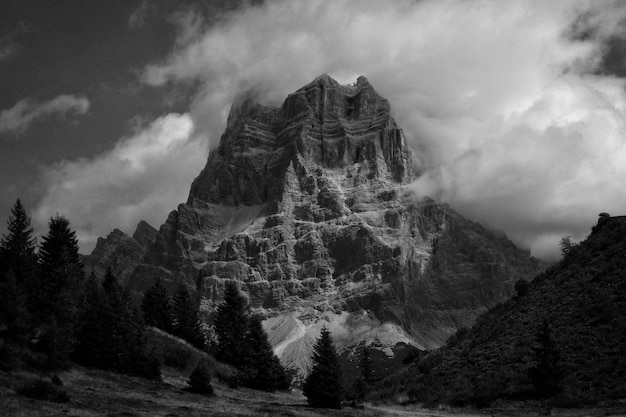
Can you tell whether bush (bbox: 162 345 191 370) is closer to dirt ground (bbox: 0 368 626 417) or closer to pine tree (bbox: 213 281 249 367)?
pine tree (bbox: 213 281 249 367)

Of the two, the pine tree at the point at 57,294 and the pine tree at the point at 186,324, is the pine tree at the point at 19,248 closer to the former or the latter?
the pine tree at the point at 57,294

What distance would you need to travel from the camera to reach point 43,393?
131 ft

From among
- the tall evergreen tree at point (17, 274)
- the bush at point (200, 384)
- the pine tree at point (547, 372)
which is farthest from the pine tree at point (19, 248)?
the pine tree at point (547, 372)

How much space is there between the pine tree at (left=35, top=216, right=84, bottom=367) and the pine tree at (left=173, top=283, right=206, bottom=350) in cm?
2441

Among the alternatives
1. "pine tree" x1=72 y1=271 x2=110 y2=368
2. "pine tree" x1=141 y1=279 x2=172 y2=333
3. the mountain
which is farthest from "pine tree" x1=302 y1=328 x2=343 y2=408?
"pine tree" x1=141 y1=279 x2=172 y2=333

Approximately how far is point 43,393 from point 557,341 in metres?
40.5

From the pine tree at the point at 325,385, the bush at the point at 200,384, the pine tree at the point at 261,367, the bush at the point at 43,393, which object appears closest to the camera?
the bush at the point at 43,393

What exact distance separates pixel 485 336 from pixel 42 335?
42012mm

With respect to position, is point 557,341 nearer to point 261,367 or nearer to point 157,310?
point 261,367

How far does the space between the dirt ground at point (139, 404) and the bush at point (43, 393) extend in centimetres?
55

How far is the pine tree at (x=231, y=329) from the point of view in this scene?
3654 inches

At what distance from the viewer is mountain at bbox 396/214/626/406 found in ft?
166

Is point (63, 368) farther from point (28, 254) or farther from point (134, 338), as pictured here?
point (28, 254)

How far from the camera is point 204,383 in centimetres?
5606
